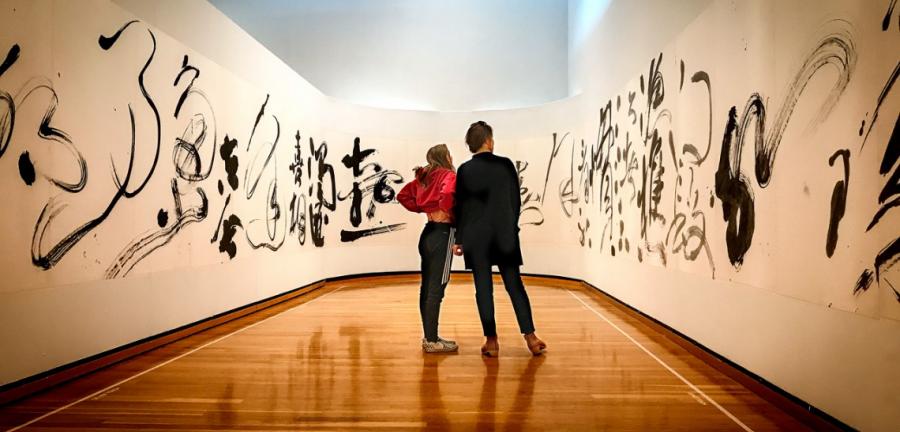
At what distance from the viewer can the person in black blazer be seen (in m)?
3.25

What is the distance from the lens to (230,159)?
15.7ft

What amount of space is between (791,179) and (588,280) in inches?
182

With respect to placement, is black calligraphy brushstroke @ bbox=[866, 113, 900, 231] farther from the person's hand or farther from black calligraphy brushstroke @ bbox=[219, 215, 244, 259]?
black calligraphy brushstroke @ bbox=[219, 215, 244, 259]

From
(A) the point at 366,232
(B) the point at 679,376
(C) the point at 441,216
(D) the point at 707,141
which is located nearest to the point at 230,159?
(C) the point at 441,216

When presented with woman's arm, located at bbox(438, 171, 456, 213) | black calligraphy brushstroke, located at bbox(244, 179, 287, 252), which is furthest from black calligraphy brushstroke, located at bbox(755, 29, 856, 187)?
black calligraphy brushstroke, located at bbox(244, 179, 287, 252)

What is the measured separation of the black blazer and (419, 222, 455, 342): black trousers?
16 cm

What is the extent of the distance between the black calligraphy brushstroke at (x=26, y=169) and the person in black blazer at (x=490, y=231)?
2093 millimetres

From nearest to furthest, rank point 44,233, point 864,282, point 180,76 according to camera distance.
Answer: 1. point 864,282
2. point 44,233
3. point 180,76

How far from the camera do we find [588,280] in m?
6.86

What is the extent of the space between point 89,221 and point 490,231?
214 centimetres

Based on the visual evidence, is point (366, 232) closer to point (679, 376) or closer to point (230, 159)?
point (230, 159)

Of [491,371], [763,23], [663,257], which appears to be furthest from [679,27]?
[491,371]

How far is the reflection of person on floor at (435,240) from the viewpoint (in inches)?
135

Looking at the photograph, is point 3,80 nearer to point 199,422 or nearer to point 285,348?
point 199,422
